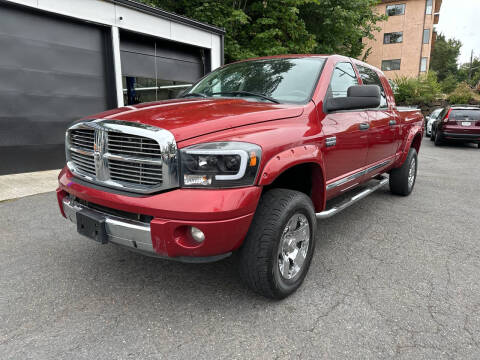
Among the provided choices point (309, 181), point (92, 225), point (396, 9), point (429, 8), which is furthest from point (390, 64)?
→ point (92, 225)

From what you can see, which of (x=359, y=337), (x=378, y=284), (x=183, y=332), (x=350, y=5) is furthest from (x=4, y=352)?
(x=350, y=5)

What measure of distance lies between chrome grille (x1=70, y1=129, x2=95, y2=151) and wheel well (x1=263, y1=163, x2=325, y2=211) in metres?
1.45

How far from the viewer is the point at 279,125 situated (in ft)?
8.18

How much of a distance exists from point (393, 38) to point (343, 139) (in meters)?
38.9

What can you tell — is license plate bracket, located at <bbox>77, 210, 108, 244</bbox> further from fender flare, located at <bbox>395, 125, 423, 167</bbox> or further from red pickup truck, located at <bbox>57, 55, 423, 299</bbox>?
fender flare, located at <bbox>395, 125, 423, 167</bbox>

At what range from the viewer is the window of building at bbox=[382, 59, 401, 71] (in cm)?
3635

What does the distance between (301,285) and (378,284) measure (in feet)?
2.03

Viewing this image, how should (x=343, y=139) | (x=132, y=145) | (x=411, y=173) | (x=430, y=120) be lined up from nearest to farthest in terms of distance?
(x=132, y=145), (x=343, y=139), (x=411, y=173), (x=430, y=120)

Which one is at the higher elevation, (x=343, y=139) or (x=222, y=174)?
(x=343, y=139)

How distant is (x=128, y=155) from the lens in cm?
221

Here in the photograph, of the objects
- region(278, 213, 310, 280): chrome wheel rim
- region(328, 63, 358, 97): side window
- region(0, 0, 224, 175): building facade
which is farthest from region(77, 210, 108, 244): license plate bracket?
region(0, 0, 224, 175): building facade

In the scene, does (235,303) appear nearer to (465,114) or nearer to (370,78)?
(370,78)

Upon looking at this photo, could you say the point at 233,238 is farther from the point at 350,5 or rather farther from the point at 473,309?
the point at 350,5

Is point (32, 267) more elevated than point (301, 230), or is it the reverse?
point (301, 230)
